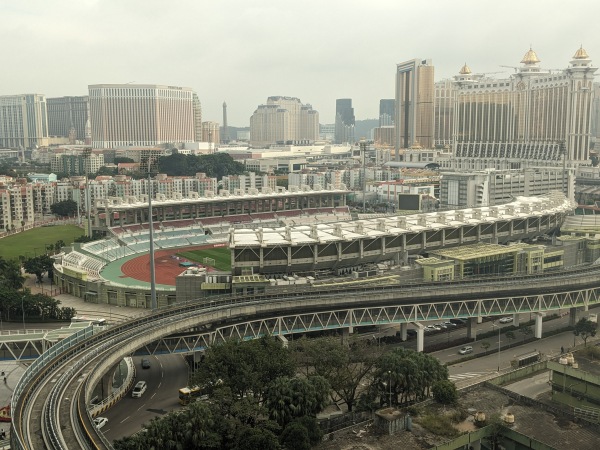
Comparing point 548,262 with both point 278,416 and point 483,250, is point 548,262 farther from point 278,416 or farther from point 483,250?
point 278,416

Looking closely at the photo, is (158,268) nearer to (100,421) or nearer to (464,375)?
(100,421)

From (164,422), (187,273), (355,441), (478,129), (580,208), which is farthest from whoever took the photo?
(478,129)

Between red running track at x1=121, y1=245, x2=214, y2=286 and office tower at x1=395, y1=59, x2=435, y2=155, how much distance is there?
393ft

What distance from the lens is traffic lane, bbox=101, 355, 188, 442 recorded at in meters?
30.2

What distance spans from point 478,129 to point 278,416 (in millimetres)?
140223

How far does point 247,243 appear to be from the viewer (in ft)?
156

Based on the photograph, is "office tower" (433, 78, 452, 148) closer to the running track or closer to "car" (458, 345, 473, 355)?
the running track

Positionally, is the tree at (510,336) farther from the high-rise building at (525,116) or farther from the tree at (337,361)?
the high-rise building at (525,116)

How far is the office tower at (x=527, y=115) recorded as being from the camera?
13062 cm

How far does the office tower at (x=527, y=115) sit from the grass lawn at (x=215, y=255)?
275ft

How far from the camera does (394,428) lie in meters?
25.9

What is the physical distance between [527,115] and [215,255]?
102 meters

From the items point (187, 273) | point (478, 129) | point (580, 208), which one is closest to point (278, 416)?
point (187, 273)

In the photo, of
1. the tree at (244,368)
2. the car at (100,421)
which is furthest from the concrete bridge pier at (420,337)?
the car at (100,421)
